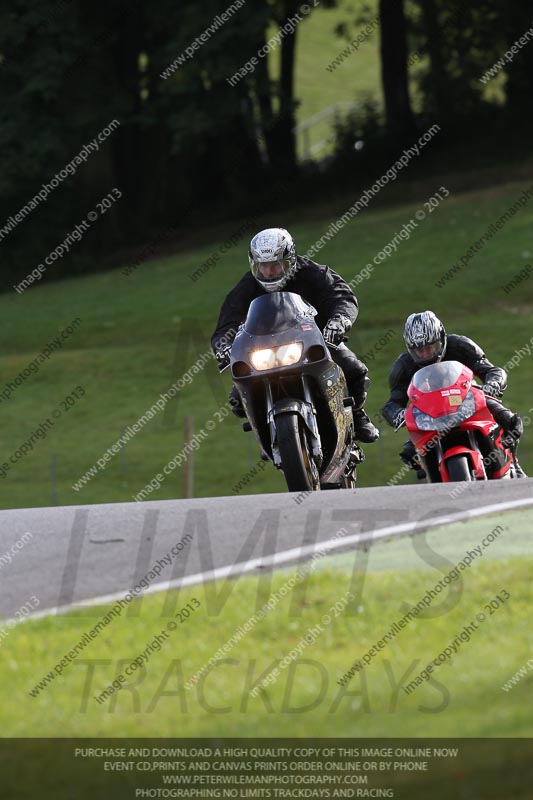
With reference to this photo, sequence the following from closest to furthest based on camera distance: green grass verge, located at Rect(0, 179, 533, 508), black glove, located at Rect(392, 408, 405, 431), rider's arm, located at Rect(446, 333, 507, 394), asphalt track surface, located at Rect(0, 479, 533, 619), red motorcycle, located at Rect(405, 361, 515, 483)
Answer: asphalt track surface, located at Rect(0, 479, 533, 619)
red motorcycle, located at Rect(405, 361, 515, 483)
black glove, located at Rect(392, 408, 405, 431)
rider's arm, located at Rect(446, 333, 507, 394)
green grass verge, located at Rect(0, 179, 533, 508)

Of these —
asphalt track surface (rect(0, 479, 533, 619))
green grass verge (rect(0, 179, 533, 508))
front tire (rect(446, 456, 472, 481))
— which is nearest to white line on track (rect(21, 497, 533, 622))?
asphalt track surface (rect(0, 479, 533, 619))

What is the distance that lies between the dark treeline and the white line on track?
36710 mm

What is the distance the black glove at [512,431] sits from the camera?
11.7 metres

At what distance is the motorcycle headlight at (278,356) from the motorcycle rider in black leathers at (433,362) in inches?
49.1

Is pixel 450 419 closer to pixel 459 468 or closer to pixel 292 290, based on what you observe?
pixel 459 468

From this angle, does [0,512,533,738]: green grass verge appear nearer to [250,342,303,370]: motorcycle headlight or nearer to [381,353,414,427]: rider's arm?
[250,342,303,370]: motorcycle headlight

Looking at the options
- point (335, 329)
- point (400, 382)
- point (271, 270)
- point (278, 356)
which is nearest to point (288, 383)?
point (278, 356)

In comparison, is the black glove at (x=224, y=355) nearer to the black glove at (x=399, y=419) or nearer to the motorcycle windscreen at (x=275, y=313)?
the motorcycle windscreen at (x=275, y=313)

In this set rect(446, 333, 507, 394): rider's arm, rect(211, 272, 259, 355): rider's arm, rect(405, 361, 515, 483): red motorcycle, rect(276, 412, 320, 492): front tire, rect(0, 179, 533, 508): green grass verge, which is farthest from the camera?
rect(0, 179, 533, 508): green grass verge

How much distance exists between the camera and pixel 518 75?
4894 cm

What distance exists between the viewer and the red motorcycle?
37.2 feet

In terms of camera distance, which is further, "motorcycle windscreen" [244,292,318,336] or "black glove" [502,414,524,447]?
"black glove" [502,414,524,447]

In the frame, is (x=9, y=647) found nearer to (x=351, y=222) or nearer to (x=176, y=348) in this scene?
(x=176, y=348)

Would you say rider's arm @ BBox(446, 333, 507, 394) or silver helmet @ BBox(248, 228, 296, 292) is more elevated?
silver helmet @ BBox(248, 228, 296, 292)
